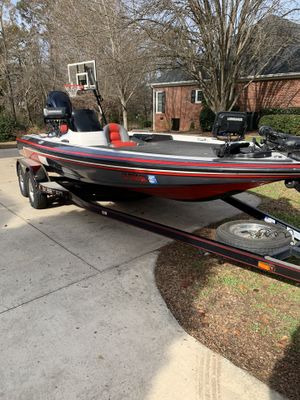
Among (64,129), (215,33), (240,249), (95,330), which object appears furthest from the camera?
A: (215,33)

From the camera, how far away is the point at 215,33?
11578 mm

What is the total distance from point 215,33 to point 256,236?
10.4 metres

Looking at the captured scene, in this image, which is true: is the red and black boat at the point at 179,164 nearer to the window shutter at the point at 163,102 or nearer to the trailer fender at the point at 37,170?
the trailer fender at the point at 37,170

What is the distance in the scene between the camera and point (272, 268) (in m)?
2.68

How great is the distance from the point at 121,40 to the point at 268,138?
11.1 meters

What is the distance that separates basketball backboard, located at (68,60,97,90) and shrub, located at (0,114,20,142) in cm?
1234

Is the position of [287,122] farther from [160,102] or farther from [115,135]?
[115,135]

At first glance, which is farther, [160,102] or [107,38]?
[160,102]

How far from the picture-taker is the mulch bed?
2209 millimetres

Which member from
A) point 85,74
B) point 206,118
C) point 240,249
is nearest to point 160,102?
point 206,118

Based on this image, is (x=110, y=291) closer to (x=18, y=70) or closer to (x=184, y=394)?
(x=184, y=394)

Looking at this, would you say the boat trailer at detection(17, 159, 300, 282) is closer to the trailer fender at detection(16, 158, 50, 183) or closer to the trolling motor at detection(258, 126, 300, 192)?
the trailer fender at detection(16, 158, 50, 183)

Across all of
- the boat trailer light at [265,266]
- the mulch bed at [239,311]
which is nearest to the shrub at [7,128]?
the mulch bed at [239,311]

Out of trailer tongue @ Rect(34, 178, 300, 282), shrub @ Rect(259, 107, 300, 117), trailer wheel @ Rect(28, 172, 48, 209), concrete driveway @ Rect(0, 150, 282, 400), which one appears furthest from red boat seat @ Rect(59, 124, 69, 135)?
shrub @ Rect(259, 107, 300, 117)
